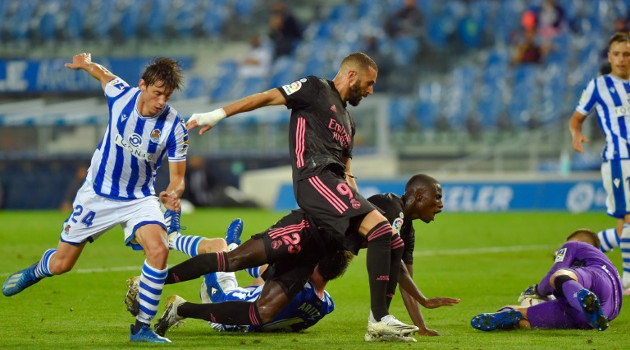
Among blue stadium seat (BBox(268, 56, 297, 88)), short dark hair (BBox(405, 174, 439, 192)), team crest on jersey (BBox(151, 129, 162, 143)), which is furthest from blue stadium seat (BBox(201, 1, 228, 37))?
short dark hair (BBox(405, 174, 439, 192))

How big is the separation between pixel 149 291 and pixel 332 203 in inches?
53.2

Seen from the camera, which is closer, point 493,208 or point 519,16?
point 493,208

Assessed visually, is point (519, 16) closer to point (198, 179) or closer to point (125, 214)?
point (198, 179)

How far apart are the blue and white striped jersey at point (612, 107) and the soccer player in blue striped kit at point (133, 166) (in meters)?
4.76

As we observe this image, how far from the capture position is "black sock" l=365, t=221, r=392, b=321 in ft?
23.6

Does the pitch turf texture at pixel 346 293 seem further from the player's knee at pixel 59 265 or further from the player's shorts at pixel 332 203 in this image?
the player's shorts at pixel 332 203

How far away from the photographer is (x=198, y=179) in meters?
24.8

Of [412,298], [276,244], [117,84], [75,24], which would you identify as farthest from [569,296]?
[75,24]

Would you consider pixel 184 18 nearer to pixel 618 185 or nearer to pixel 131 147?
pixel 618 185

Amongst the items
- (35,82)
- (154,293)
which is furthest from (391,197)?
(35,82)

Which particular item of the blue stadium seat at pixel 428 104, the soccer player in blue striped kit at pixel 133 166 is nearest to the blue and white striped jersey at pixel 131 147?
the soccer player in blue striped kit at pixel 133 166

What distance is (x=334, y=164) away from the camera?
7.62 m

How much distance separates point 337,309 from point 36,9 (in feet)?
84.6

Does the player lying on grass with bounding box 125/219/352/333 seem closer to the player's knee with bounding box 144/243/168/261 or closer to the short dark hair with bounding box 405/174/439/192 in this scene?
the player's knee with bounding box 144/243/168/261
